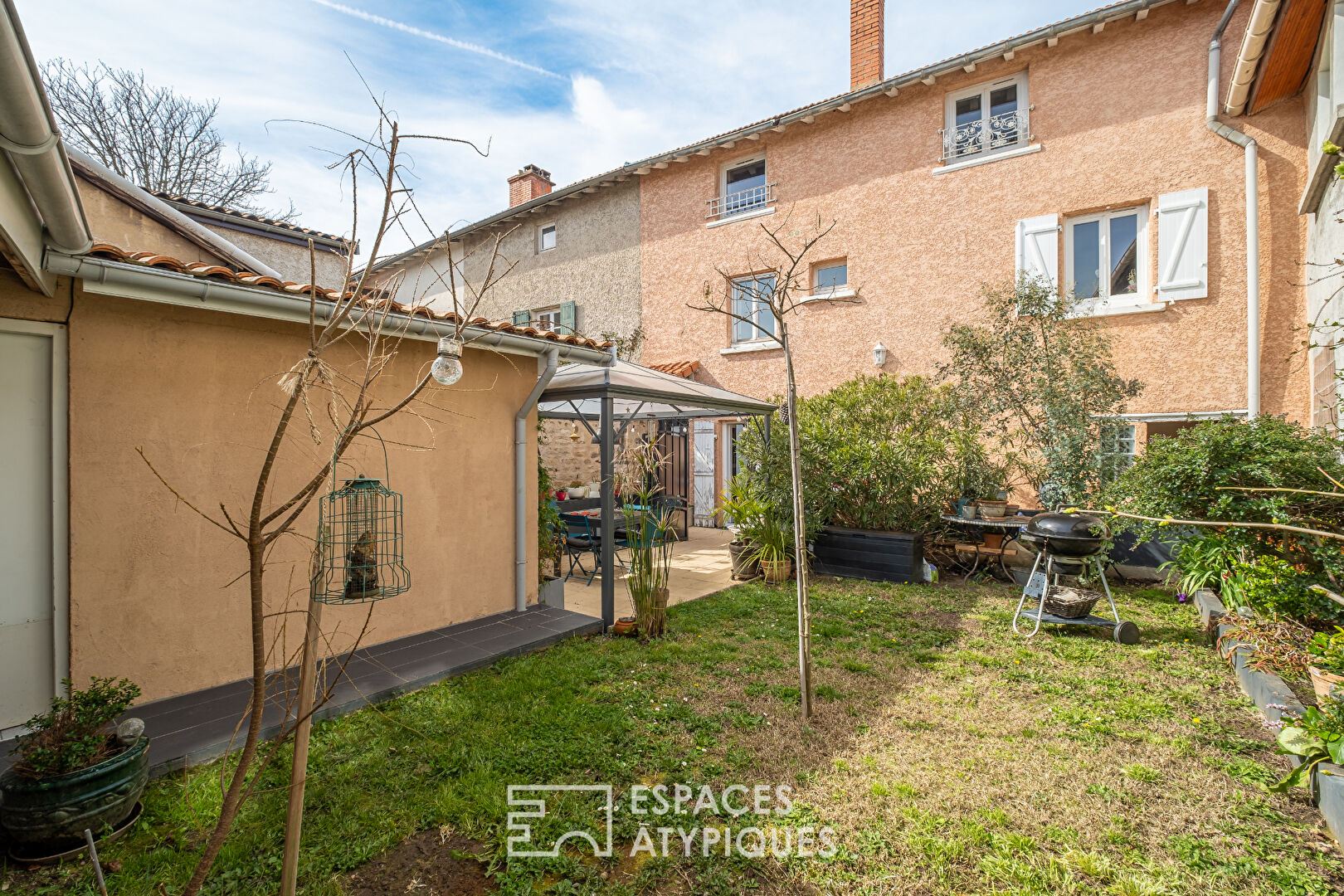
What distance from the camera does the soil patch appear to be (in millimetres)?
2457

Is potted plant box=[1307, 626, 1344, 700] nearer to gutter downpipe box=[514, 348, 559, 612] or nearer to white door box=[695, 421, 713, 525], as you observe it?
gutter downpipe box=[514, 348, 559, 612]

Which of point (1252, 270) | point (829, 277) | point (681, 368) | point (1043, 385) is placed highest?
point (829, 277)

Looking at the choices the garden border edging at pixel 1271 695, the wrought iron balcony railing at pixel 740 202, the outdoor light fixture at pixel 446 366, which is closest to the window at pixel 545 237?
the wrought iron balcony railing at pixel 740 202

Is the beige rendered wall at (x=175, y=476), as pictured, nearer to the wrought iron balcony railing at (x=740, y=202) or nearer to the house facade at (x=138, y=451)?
the house facade at (x=138, y=451)

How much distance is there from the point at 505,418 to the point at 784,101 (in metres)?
8.60

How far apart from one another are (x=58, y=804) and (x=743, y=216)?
438 inches

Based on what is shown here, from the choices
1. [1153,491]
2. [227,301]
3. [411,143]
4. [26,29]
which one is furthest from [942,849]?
[227,301]

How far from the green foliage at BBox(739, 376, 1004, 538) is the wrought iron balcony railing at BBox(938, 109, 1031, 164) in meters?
3.95

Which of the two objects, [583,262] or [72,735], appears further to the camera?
[583,262]

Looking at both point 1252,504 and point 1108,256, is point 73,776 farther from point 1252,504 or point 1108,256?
point 1108,256

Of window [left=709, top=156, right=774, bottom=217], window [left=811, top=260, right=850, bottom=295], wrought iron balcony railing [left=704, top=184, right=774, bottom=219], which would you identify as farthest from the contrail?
window [left=709, top=156, right=774, bottom=217]

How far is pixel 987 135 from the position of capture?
9.30m

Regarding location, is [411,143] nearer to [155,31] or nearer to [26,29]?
[26,29]

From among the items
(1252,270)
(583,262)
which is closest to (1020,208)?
(1252,270)
